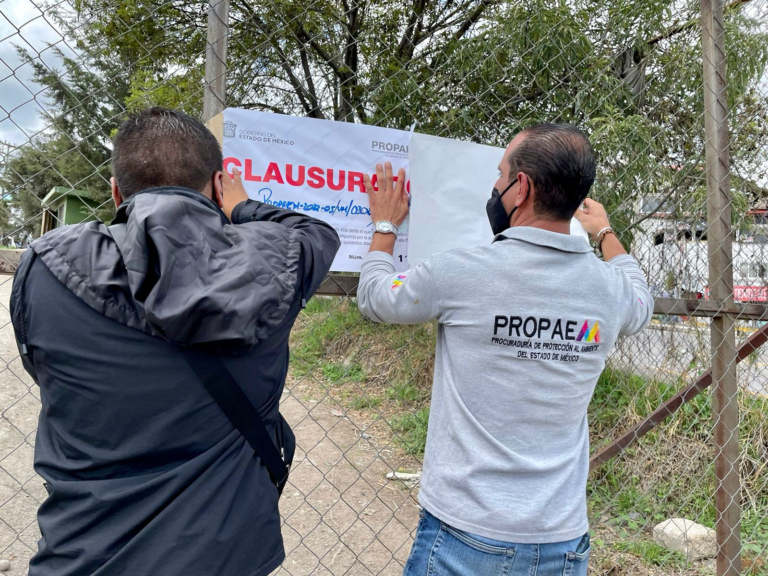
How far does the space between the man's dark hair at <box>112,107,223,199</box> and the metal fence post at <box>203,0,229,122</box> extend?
490mm

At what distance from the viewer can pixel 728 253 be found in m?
2.58

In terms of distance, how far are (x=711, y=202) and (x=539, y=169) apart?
5.01 ft

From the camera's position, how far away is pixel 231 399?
1157mm

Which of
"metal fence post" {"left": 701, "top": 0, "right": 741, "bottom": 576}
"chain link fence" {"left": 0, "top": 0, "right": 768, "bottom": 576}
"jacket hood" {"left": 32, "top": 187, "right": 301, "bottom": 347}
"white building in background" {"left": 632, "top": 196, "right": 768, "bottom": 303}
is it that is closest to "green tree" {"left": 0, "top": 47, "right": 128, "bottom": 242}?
"chain link fence" {"left": 0, "top": 0, "right": 768, "bottom": 576}

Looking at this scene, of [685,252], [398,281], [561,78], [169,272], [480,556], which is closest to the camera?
[169,272]

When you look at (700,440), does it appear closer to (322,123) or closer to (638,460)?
(638,460)

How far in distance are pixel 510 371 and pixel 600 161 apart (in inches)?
99.5

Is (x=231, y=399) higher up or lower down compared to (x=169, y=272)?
lower down

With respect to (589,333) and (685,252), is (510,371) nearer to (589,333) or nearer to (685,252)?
(589,333)

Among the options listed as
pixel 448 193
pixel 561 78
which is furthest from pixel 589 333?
pixel 561 78

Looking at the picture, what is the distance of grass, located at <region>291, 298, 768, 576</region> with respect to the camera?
3705 millimetres

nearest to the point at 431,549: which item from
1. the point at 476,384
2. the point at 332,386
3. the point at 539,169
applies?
the point at 476,384

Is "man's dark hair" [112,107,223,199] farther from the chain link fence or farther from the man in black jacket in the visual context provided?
the chain link fence

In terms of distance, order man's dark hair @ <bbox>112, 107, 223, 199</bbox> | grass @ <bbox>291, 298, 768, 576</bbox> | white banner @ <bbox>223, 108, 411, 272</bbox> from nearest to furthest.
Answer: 1. man's dark hair @ <bbox>112, 107, 223, 199</bbox>
2. white banner @ <bbox>223, 108, 411, 272</bbox>
3. grass @ <bbox>291, 298, 768, 576</bbox>
